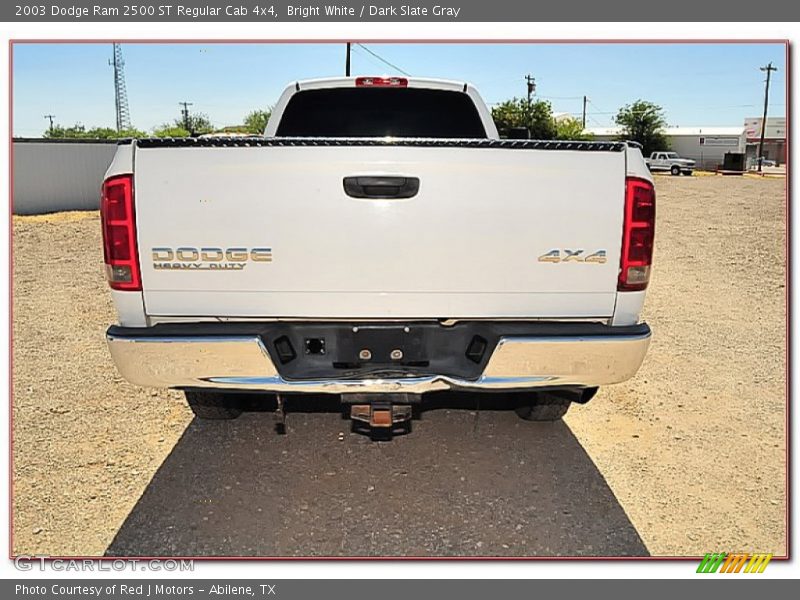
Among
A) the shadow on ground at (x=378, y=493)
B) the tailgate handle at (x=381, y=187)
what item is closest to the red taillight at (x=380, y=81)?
the shadow on ground at (x=378, y=493)

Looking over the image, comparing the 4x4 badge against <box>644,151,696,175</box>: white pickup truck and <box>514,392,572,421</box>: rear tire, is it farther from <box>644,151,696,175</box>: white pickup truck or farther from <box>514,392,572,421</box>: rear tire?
<box>644,151,696,175</box>: white pickup truck

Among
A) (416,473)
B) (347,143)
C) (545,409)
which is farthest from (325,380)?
(545,409)

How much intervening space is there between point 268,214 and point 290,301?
0.39 meters

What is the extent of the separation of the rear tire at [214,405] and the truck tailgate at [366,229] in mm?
1154

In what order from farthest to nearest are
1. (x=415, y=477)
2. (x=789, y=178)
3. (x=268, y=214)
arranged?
(x=789, y=178), (x=415, y=477), (x=268, y=214)

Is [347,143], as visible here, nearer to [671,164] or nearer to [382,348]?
[382,348]

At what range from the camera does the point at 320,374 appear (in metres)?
3.23

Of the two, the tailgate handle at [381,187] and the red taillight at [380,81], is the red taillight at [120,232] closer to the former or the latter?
the tailgate handle at [381,187]

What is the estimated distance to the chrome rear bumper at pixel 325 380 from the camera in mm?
3139

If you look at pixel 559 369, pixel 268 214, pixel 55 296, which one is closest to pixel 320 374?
pixel 268 214

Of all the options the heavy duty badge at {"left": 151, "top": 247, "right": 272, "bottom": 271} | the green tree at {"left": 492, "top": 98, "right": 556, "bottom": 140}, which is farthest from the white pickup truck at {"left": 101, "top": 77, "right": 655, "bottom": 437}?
the green tree at {"left": 492, "top": 98, "right": 556, "bottom": 140}

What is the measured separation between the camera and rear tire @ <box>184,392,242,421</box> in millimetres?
4211

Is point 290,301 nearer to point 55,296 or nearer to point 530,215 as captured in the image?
point 530,215

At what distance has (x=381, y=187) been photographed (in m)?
3.05
